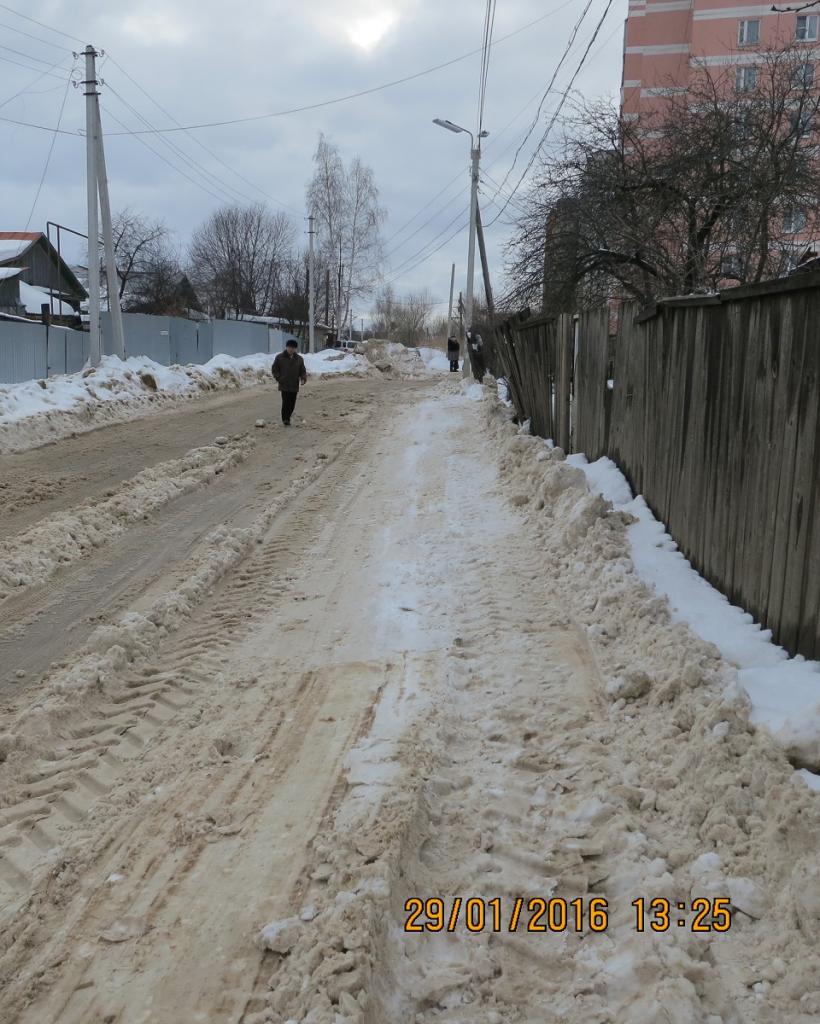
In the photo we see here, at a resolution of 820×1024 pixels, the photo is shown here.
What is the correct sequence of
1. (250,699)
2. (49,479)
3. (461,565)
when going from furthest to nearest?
(49,479)
(461,565)
(250,699)

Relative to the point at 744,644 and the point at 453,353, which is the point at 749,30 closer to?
the point at 453,353

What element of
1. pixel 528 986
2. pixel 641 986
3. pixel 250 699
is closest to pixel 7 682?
pixel 250 699

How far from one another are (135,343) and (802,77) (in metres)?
22.1

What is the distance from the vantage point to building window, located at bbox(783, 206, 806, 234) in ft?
38.4

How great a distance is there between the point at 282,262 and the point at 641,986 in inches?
2743

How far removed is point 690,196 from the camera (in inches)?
471

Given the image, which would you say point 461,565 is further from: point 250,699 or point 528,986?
point 528,986

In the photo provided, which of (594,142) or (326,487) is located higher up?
(594,142)

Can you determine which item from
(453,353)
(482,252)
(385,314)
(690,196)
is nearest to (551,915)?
(690,196)

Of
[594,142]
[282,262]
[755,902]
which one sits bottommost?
[755,902]

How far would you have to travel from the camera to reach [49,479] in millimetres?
9578

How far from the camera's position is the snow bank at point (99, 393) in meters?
13.2

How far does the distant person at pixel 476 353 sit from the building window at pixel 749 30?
2548 centimetres

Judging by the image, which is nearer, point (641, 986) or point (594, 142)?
point (641, 986)
